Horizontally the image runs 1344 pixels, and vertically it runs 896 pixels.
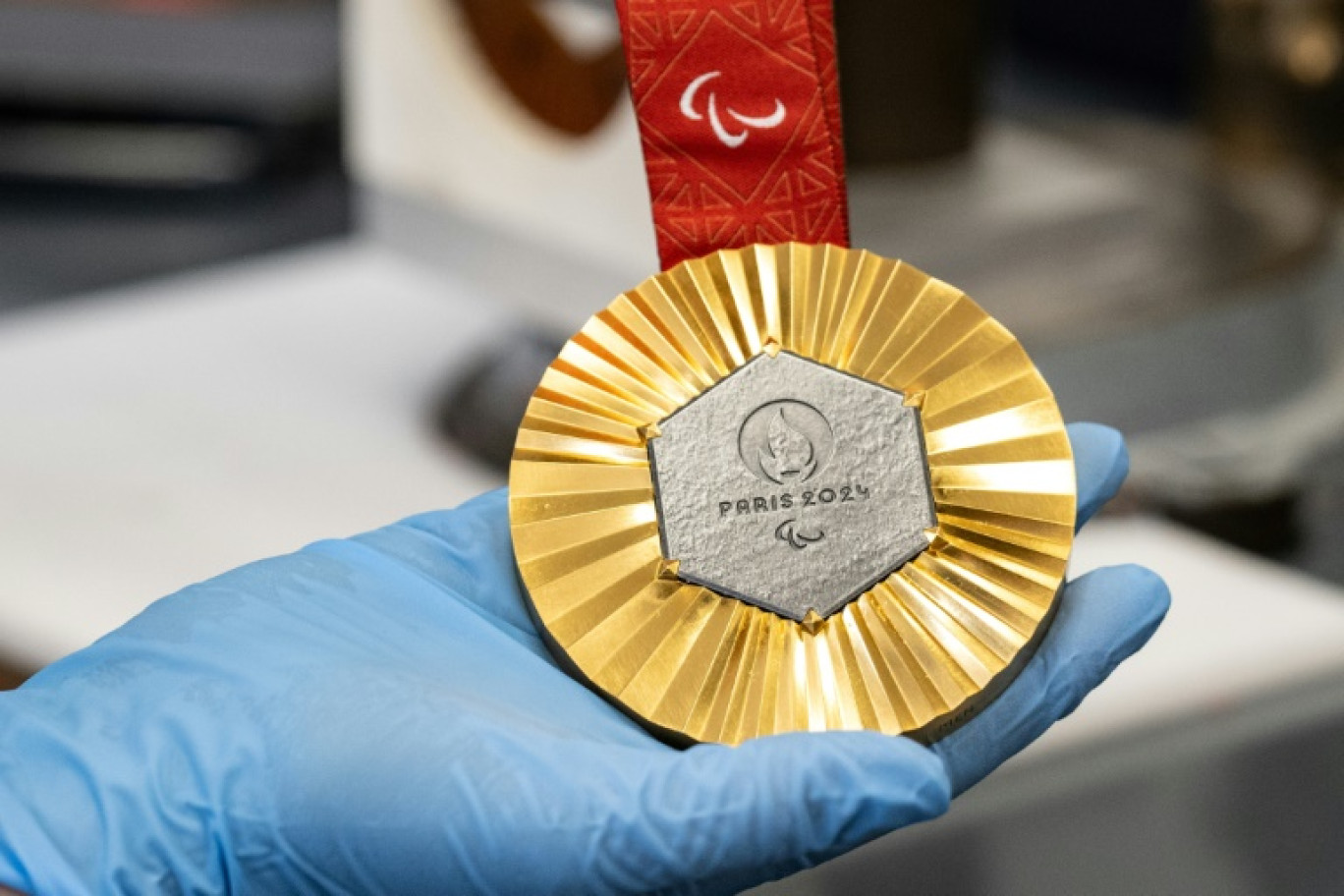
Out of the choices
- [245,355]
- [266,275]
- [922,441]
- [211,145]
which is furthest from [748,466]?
[211,145]

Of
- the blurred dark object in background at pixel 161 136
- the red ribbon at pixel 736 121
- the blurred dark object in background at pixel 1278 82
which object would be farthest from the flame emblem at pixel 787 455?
the blurred dark object in background at pixel 161 136

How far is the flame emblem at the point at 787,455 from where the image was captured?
63cm

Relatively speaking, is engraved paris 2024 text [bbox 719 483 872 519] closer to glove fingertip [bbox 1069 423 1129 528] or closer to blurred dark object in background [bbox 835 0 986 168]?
glove fingertip [bbox 1069 423 1129 528]

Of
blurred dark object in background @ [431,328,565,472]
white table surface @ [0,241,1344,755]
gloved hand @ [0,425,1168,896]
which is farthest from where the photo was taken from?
blurred dark object in background @ [431,328,565,472]

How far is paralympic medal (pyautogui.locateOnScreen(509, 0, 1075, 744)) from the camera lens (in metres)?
0.61

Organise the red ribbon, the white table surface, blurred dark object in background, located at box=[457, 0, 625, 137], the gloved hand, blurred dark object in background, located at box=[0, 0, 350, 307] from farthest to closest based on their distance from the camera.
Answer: blurred dark object in background, located at box=[0, 0, 350, 307], blurred dark object in background, located at box=[457, 0, 625, 137], the white table surface, the red ribbon, the gloved hand

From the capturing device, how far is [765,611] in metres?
0.62

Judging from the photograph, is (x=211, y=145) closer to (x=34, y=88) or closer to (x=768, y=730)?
(x=34, y=88)

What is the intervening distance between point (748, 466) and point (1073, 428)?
198 millimetres

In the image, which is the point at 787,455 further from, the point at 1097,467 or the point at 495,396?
the point at 495,396

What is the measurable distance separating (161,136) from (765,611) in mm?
1844

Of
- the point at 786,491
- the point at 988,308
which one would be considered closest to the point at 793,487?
the point at 786,491

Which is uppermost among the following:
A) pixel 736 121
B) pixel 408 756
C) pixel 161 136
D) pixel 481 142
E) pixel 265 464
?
pixel 161 136

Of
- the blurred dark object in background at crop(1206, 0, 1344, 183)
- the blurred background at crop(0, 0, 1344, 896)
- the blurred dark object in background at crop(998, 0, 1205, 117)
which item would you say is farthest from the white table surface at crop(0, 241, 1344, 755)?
the blurred dark object in background at crop(998, 0, 1205, 117)
